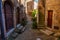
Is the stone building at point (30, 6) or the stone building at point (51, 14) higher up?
the stone building at point (30, 6)

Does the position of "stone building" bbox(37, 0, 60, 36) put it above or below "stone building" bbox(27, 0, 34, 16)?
below

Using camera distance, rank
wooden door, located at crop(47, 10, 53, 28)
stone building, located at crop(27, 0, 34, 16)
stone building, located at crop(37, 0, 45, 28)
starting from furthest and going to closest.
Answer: stone building, located at crop(27, 0, 34, 16) → stone building, located at crop(37, 0, 45, 28) → wooden door, located at crop(47, 10, 53, 28)

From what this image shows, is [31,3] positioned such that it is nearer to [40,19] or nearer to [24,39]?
[40,19]

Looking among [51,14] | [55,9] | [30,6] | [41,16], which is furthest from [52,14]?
[30,6]

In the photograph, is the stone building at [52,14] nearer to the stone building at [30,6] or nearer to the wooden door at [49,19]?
the wooden door at [49,19]

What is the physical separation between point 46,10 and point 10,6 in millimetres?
4800

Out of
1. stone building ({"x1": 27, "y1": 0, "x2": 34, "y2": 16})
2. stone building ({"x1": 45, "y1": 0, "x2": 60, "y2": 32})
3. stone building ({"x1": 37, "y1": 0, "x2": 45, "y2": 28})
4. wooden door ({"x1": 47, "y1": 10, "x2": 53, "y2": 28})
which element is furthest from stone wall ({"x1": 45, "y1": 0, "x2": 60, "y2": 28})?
stone building ({"x1": 27, "y1": 0, "x2": 34, "y2": 16})

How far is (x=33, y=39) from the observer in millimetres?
9750

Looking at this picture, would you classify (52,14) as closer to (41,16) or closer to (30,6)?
(41,16)

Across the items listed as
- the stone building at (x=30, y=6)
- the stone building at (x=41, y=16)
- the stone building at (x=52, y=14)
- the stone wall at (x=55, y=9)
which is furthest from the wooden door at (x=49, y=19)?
the stone building at (x=30, y=6)

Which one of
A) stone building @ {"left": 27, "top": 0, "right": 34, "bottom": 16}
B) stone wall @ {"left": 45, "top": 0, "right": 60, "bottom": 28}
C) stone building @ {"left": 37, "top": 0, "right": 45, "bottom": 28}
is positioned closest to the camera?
stone wall @ {"left": 45, "top": 0, "right": 60, "bottom": 28}

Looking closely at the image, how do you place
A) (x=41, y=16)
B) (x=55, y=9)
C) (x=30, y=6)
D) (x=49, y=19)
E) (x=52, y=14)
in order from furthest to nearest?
1. (x=30, y=6)
2. (x=41, y=16)
3. (x=49, y=19)
4. (x=52, y=14)
5. (x=55, y=9)

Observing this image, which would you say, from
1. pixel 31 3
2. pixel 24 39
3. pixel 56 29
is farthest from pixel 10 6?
pixel 31 3

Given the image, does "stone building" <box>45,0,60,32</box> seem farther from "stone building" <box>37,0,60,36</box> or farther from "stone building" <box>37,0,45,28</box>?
"stone building" <box>37,0,45,28</box>
